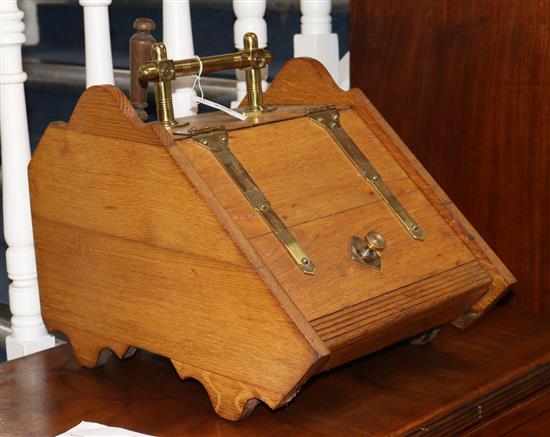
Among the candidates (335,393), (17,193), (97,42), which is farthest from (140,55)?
(335,393)

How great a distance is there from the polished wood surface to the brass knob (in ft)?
0.11

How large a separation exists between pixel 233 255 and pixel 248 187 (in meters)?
0.13

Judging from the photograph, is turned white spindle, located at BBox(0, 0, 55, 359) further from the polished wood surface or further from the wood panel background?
the wood panel background

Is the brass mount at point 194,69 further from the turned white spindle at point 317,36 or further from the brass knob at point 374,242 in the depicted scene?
the turned white spindle at point 317,36

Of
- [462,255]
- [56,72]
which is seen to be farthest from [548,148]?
[56,72]

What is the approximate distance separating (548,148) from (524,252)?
191 mm

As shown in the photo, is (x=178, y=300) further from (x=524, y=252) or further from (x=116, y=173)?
(x=524, y=252)

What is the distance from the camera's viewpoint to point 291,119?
5.33 feet

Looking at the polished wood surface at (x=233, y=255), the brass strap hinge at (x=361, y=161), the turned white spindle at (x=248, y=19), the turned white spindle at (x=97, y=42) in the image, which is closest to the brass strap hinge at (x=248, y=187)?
the polished wood surface at (x=233, y=255)

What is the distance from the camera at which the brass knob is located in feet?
4.90

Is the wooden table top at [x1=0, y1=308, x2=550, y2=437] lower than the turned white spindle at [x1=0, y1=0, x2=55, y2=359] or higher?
lower

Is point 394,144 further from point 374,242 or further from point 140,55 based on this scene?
point 140,55

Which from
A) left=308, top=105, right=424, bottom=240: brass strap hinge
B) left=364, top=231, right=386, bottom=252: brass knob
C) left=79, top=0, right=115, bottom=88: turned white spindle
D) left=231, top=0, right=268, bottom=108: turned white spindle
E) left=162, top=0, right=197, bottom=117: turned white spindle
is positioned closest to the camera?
left=364, top=231, right=386, bottom=252: brass knob

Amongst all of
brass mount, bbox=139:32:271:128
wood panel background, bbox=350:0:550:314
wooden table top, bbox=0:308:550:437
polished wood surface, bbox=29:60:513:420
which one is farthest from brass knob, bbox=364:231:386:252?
wood panel background, bbox=350:0:550:314
